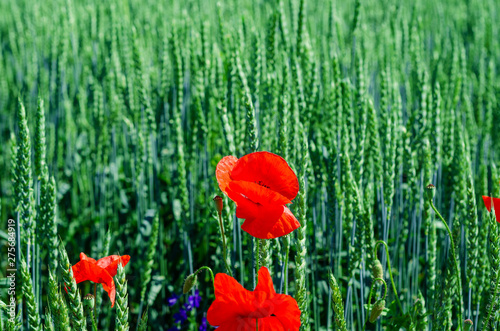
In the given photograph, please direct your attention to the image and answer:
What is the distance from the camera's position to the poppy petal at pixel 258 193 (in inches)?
27.9

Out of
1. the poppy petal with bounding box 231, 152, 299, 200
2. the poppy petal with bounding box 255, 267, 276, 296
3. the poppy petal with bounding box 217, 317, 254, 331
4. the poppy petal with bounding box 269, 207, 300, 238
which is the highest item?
the poppy petal with bounding box 231, 152, 299, 200

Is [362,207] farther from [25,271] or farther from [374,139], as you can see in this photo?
[25,271]

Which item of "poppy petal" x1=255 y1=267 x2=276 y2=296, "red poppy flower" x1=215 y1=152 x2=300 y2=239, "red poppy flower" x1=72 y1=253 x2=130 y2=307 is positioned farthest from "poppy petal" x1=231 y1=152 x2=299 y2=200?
"red poppy flower" x1=72 y1=253 x2=130 y2=307

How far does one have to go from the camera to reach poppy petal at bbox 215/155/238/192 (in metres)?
0.74

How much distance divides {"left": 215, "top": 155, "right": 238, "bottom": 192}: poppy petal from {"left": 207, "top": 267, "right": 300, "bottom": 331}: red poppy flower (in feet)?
0.46

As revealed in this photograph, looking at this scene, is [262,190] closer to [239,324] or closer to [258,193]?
[258,193]

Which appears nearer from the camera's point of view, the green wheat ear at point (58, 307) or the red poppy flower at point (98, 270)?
the green wheat ear at point (58, 307)

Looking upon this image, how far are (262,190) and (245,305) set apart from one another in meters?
0.16

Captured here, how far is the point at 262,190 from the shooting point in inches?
28.0

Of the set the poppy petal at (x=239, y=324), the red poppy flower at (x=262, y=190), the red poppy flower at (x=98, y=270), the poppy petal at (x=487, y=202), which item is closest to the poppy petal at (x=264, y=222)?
the red poppy flower at (x=262, y=190)

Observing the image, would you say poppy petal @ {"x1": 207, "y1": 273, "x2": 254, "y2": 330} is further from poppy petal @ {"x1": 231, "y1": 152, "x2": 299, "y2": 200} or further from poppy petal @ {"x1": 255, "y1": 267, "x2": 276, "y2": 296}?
poppy petal @ {"x1": 231, "y1": 152, "x2": 299, "y2": 200}

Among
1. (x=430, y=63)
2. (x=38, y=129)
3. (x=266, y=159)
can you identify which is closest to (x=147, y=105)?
(x=38, y=129)

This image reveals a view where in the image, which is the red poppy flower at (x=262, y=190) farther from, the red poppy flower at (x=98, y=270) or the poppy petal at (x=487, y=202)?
the poppy petal at (x=487, y=202)

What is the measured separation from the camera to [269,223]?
72cm
